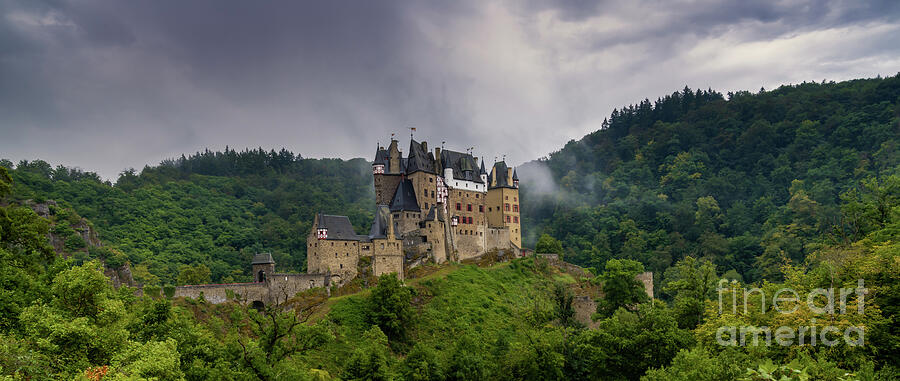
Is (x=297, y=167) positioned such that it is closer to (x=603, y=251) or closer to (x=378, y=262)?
(x=603, y=251)

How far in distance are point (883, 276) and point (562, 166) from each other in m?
111

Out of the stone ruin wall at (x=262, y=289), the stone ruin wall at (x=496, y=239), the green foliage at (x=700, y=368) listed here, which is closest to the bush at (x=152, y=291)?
the stone ruin wall at (x=262, y=289)

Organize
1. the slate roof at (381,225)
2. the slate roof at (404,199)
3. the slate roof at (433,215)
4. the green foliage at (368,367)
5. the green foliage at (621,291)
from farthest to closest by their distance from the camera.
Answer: the slate roof at (404,199)
the slate roof at (433,215)
the slate roof at (381,225)
the green foliage at (621,291)
the green foliage at (368,367)

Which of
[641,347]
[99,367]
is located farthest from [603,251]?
[99,367]

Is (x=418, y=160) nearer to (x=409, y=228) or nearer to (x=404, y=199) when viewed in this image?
(x=404, y=199)

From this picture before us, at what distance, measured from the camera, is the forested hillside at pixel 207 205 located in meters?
83.9

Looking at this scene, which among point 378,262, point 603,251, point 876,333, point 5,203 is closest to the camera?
point 876,333

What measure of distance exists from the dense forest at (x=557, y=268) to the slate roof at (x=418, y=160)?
1155 centimetres

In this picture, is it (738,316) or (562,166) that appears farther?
(562,166)

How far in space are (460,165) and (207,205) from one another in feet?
167

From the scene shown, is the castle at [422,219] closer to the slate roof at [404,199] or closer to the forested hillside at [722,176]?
the slate roof at [404,199]

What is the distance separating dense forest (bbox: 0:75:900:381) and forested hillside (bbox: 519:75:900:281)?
424mm

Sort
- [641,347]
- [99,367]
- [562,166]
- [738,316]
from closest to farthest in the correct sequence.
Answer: [99,367]
[738,316]
[641,347]
[562,166]

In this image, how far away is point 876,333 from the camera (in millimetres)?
28188
